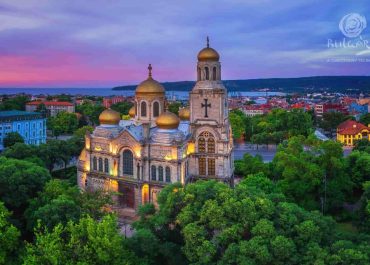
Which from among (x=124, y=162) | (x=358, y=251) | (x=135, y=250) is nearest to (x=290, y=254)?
(x=358, y=251)

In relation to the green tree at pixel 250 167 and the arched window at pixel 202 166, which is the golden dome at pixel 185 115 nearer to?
the arched window at pixel 202 166

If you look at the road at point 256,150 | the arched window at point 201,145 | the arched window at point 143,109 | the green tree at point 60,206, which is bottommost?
the road at point 256,150

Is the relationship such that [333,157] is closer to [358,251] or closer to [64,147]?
[358,251]

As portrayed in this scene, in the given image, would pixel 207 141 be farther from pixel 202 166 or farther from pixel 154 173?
pixel 154 173

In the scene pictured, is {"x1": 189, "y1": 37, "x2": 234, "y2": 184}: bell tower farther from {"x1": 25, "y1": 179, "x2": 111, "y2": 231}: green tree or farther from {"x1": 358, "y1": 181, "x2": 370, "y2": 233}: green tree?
{"x1": 358, "y1": 181, "x2": 370, "y2": 233}: green tree

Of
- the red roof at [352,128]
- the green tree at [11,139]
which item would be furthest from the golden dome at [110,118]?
the red roof at [352,128]

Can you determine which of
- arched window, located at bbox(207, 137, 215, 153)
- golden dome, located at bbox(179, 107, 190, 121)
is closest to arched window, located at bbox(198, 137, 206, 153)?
arched window, located at bbox(207, 137, 215, 153)

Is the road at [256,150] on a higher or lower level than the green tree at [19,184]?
lower

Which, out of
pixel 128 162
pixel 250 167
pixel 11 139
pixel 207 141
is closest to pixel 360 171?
A: pixel 250 167

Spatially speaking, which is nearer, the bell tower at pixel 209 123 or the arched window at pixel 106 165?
the bell tower at pixel 209 123
